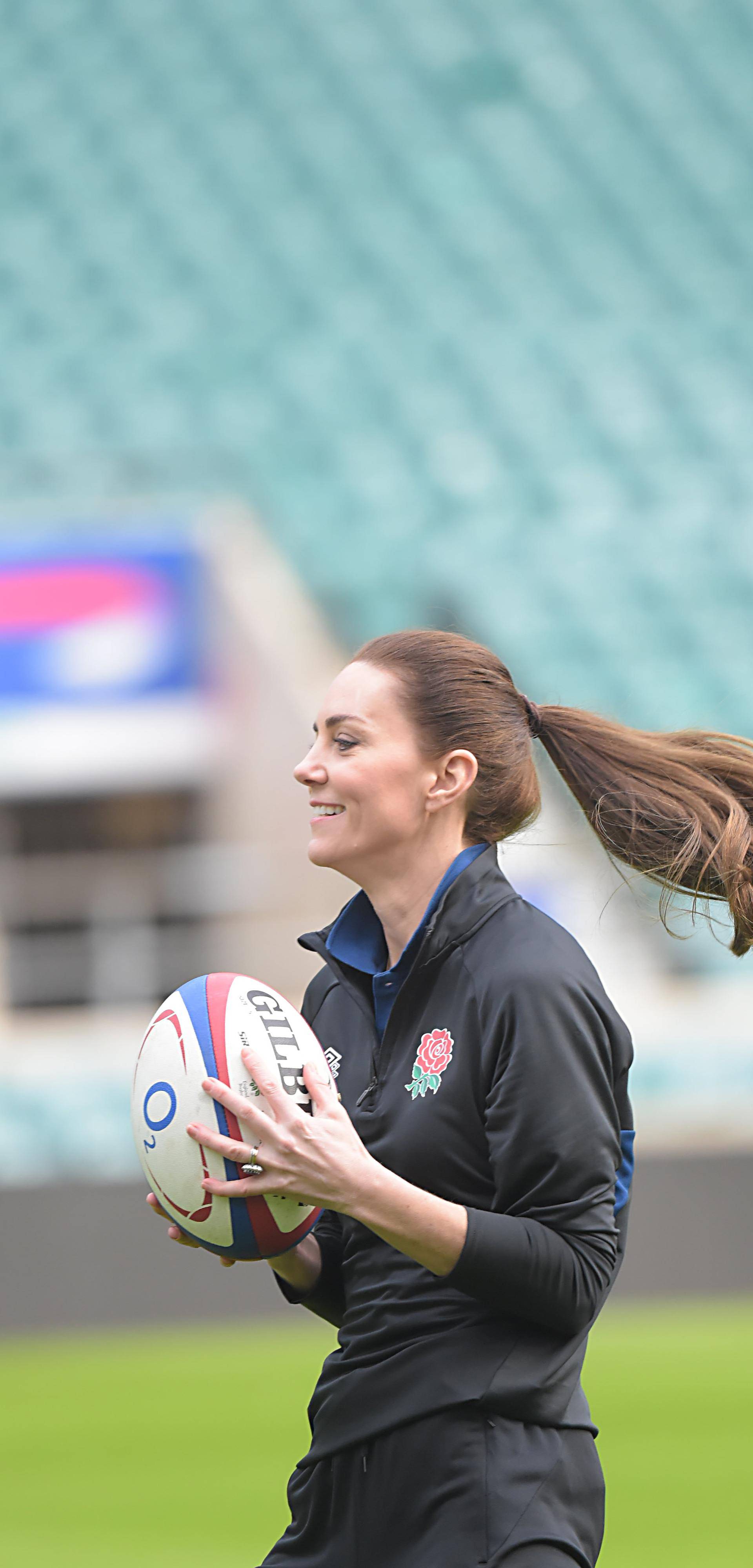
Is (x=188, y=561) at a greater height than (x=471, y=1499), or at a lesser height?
greater

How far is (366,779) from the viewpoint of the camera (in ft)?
7.61

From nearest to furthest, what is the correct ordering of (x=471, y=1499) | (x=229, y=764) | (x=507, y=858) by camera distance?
(x=471, y=1499), (x=507, y=858), (x=229, y=764)

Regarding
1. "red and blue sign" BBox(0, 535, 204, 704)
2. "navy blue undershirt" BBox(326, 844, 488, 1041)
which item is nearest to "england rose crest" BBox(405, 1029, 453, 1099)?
"navy blue undershirt" BBox(326, 844, 488, 1041)

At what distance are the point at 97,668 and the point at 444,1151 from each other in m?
10.6

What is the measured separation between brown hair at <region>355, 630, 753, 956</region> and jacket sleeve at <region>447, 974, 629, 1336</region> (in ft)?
1.35

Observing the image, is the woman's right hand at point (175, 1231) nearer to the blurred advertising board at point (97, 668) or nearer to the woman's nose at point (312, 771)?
the woman's nose at point (312, 771)

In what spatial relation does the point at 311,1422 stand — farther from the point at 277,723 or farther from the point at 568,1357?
the point at 277,723

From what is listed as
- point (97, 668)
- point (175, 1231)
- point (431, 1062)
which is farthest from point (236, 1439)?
point (97, 668)

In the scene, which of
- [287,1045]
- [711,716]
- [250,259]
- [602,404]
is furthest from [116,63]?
[287,1045]

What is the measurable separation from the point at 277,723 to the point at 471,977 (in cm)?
1052

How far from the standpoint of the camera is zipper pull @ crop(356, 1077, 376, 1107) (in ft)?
7.45

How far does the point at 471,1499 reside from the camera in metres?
2.08

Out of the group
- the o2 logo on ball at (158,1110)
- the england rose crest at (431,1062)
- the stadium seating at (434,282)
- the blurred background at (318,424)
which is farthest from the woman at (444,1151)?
the stadium seating at (434,282)

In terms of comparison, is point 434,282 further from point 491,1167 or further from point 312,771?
point 491,1167
